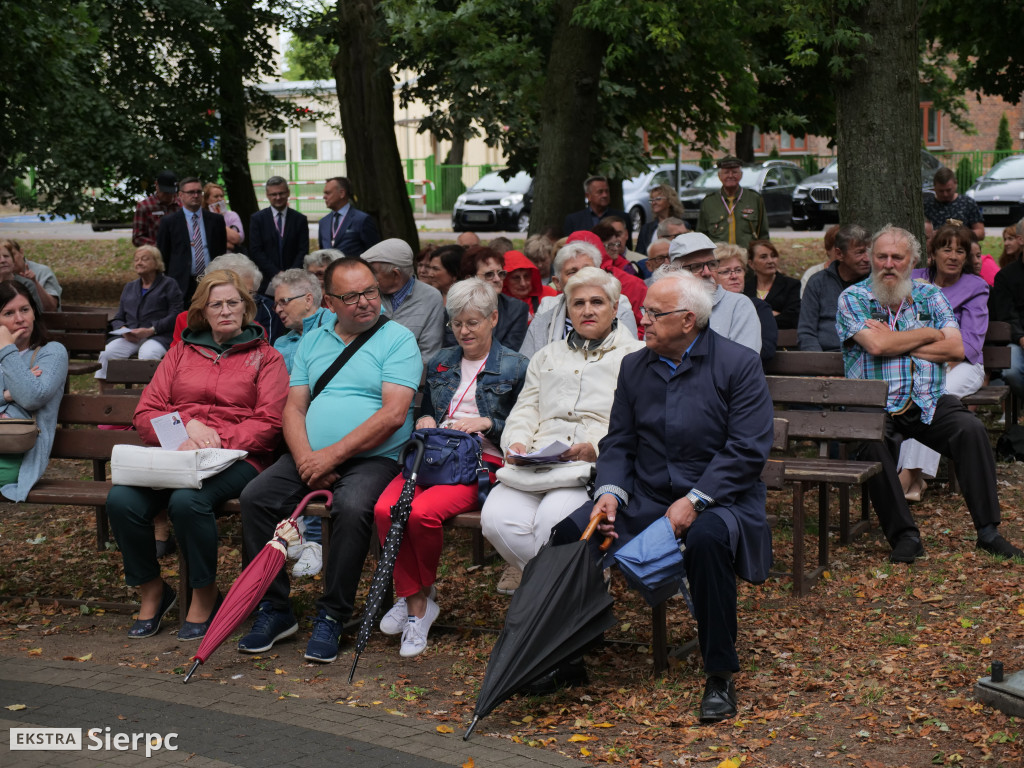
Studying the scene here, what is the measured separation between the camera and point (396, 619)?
6383mm

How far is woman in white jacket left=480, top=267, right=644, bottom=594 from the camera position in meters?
6.03

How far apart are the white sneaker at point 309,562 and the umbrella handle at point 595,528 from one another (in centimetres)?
237

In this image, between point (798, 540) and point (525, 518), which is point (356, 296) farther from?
point (798, 540)

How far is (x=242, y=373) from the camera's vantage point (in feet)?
22.5

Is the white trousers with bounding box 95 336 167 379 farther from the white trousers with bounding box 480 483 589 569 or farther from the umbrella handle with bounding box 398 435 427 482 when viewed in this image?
the white trousers with bounding box 480 483 589 569

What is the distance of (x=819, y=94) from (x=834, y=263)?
15.3m

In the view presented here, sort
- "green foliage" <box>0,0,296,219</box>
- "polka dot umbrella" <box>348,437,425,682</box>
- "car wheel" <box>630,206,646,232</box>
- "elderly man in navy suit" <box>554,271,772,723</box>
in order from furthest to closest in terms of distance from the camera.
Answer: "car wheel" <box>630,206,646,232</box> < "green foliage" <box>0,0,296,219</box> < "polka dot umbrella" <box>348,437,425,682</box> < "elderly man in navy suit" <box>554,271,772,723</box>

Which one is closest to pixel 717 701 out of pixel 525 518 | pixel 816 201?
pixel 525 518

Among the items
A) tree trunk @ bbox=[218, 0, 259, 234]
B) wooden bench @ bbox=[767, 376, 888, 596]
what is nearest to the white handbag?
wooden bench @ bbox=[767, 376, 888, 596]

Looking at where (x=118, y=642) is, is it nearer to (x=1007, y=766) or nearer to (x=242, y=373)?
(x=242, y=373)

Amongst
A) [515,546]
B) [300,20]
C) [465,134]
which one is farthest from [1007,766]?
[300,20]

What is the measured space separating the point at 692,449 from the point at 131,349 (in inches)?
267

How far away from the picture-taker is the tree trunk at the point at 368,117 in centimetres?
1734

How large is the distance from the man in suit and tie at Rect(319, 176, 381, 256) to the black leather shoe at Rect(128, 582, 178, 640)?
5875mm
